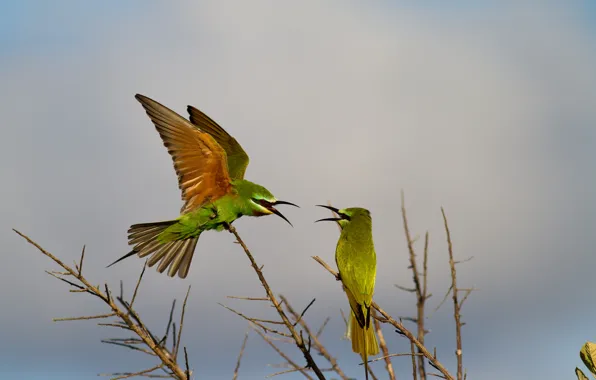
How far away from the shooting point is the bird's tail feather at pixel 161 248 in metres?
6.90

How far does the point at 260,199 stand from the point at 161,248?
111 cm

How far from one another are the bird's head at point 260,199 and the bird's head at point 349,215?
1.69ft

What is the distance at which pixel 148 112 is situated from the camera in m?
6.63

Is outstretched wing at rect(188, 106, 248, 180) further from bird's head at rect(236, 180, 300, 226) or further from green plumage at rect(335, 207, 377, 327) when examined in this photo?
green plumage at rect(335, 207, 377, 327)

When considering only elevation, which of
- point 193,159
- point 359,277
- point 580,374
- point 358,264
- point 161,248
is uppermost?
point 193,159

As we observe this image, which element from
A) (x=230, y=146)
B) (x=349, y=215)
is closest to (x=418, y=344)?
(x=349, y=215)

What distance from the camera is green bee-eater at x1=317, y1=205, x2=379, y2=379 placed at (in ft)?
17.8

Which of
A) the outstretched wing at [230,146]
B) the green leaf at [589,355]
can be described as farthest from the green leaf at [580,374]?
the outstretched wing at [230,146]

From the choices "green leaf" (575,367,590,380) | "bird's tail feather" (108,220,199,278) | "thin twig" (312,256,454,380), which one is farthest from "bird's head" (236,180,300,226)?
"green leaf" (575,367,590,380)

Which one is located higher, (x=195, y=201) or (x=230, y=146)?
(x=230, y=146)

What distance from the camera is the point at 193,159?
23.3ft

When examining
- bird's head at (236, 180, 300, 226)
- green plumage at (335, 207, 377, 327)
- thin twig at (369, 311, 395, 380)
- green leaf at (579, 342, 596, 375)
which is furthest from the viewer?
bird's head at (236, 180, 300, 226)

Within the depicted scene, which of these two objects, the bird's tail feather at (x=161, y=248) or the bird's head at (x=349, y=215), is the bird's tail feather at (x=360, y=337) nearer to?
the bird's head at (x=349, y=215)

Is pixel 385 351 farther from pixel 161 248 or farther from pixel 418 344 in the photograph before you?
pixel 161 248
